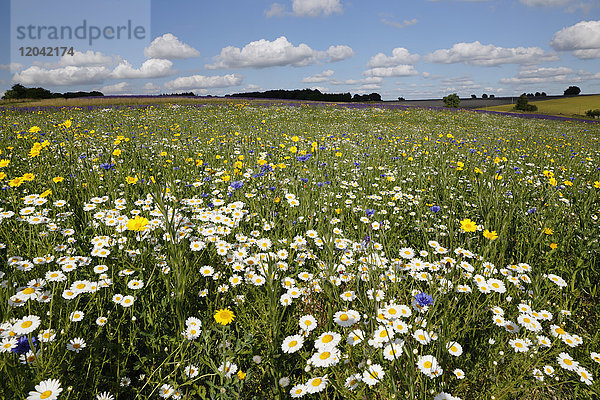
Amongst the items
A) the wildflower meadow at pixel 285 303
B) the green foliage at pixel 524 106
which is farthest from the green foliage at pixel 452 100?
the wildflower meadow at pixel 285 303

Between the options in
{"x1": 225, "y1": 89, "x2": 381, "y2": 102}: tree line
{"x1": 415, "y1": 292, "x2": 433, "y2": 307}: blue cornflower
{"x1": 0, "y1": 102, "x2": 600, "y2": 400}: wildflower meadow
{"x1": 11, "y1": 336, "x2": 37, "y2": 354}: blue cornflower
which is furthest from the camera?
{"x1": 225, "y1": 89, "x2": 381, "y2": 102}: tree line

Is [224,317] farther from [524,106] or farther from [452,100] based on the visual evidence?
A: [524,106]

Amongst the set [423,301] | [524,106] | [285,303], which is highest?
[524,106]

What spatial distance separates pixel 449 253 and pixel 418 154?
4.44m

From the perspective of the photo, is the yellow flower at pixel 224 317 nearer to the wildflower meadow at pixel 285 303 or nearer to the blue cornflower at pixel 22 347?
the wildflower meadow at pixel 285 303

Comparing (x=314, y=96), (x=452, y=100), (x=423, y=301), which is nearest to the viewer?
(x=423, y=301)

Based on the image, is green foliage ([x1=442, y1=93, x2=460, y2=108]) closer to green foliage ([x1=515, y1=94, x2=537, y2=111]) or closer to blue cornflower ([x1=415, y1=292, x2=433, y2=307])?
green foliage ([x1=515, y1=94, x2=537, y2=111])

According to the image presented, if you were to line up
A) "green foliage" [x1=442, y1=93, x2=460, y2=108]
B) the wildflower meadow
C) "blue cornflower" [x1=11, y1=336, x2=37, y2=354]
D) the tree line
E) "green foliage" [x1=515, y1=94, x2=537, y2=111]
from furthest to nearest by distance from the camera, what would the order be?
1. the tree line
2. "green foliage" [x1=515, y1=94, x2=537, y2=111]
3. "green foliage" [x1=442, y1=93, x2=460, y2=108]
4. the wildflower meadow
5. "blue cornflower" [x1=11, y1=336, x2=37, y2=354]

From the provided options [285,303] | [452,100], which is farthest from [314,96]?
[285,303]

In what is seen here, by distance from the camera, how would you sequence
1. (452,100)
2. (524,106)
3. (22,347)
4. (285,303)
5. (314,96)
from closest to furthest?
(22,347)
(285,303)
(452,100)
(524,106)
(314,96)

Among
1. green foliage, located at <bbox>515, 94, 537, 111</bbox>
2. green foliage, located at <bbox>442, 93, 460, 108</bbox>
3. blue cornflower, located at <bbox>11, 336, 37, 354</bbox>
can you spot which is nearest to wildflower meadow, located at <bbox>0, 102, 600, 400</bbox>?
blue cornflower, located at <bbox>11, 336, 37, 354</bbox>

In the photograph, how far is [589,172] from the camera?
5758 millimetres

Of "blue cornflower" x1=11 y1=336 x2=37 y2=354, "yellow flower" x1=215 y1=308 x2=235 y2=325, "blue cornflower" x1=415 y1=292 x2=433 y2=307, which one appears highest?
"blue cornflower" x1=415 y1=292 x2=433 y2=307

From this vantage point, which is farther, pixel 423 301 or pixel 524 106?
pixel 524 106
